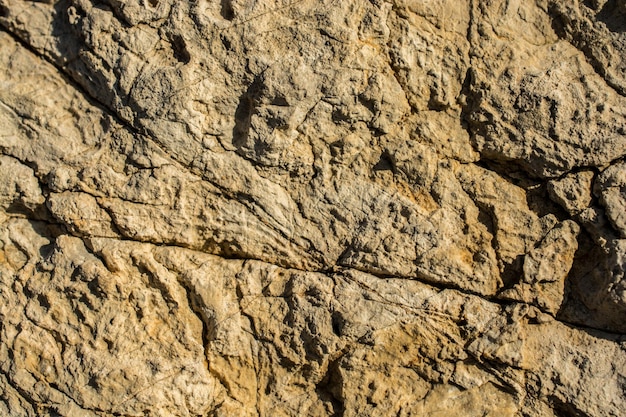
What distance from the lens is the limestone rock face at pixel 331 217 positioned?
2.15 meters

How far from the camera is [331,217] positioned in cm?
225

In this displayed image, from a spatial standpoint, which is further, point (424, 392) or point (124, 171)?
point (124, 171)

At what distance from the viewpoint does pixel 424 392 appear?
7.16 ft

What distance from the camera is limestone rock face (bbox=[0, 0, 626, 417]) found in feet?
7.04

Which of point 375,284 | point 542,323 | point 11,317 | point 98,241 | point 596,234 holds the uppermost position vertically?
point 596,234

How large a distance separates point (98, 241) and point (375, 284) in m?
1.07

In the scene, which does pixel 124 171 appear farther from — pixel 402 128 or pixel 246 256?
pixel 402 128

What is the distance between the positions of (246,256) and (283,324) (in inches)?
11.8

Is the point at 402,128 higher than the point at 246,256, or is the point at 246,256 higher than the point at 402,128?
the point at 402,128

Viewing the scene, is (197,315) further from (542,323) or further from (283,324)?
(542,323)

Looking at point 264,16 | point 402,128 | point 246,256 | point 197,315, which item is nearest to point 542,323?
point 402,128

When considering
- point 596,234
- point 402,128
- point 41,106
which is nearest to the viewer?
point 596,234

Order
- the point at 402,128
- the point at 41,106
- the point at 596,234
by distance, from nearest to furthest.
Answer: the point at 596,234
the point at 402,128
the point at 41,106

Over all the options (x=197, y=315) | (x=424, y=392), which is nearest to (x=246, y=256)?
(x=197, y=315)
